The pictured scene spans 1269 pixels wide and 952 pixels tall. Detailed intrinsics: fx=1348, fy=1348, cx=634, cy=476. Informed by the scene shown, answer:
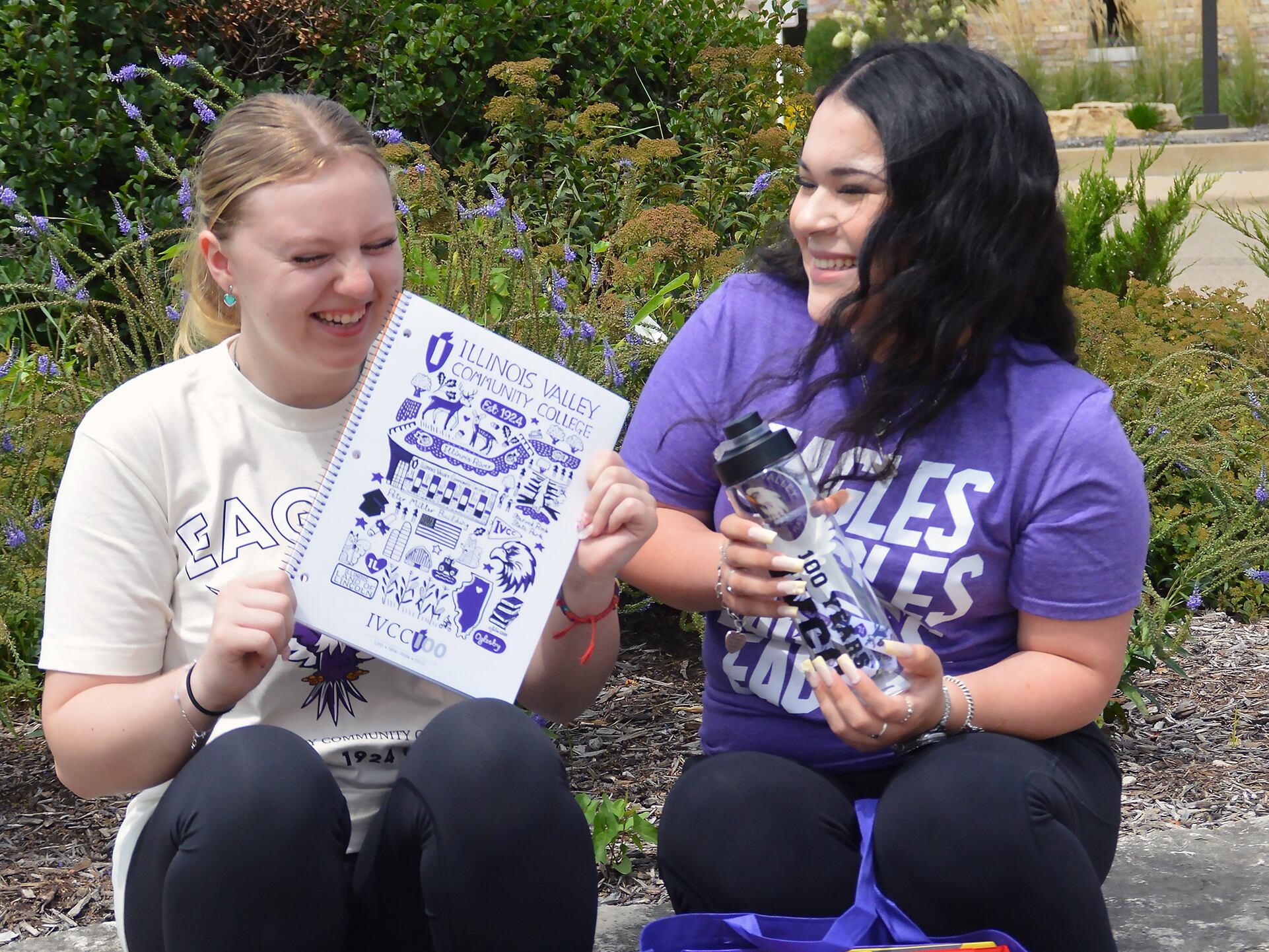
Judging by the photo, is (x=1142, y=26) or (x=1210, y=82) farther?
(x=1142, y=26)

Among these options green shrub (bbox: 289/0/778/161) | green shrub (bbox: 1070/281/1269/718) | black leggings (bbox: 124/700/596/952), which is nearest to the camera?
black leggings (bbox: 124/700/596/952)

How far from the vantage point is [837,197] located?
1932mm

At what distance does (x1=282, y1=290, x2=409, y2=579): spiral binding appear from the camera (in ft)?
5.53

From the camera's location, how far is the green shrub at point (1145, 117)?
556 inches

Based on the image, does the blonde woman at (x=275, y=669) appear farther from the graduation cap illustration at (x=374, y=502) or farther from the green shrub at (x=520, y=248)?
the green shrub at (x=520, y=248)

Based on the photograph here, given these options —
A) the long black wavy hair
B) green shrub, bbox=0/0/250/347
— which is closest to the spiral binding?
the long black wavy hair

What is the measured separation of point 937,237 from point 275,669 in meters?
1.08

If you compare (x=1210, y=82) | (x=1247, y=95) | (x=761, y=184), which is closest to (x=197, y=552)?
(x=761, y=184)

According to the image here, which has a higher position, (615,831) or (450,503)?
(450,503)

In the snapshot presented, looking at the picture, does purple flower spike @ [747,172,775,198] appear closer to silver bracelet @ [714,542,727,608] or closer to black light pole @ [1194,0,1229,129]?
silver bracelet @ [714,542,727,608]

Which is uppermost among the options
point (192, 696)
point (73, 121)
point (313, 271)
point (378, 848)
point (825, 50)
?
point (825, 50)

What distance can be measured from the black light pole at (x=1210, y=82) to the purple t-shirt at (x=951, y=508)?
13.5 m

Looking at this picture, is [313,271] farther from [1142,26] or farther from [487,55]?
[1142,26]

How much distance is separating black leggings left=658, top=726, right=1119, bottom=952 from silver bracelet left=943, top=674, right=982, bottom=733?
0.05 feet
